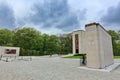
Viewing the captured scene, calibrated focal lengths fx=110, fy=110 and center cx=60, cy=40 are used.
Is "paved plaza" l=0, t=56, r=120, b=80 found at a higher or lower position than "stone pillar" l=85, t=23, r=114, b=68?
lower

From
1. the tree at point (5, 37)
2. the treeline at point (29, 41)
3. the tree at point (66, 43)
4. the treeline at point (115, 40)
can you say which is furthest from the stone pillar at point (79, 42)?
the tree at point (5, 37)

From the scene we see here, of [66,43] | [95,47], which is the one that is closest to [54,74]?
[95,47]

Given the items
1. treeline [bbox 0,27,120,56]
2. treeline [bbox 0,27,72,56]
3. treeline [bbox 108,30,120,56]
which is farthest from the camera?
treeline [bbox 0,27,72,56]

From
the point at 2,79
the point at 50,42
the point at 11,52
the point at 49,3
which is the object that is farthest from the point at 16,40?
the point at 2,79

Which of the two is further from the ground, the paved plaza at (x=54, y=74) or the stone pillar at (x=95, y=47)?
the stone pillar at (x=95, y=47)

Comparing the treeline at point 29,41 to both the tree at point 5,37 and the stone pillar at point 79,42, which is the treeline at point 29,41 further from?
the stone pillar at point 79,42

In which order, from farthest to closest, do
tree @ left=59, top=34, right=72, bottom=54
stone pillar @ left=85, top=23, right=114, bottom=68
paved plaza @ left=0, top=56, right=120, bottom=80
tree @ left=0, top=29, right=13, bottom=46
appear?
tree @ left=59, top=34, right=72, bottom=54 < tree @ left=0, top=29, right=13, bottom=46 < stone pillar @ left=85, top=23, right=114, bottom=68 < paved plaza @ left=0, top=56, right=120, bottom=80

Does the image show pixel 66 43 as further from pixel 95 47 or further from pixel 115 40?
pixel 95 47

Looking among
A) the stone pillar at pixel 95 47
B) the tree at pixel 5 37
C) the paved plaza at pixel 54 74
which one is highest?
the tree at pixel 5 37

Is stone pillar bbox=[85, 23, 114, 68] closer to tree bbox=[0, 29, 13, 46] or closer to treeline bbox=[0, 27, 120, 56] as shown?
treeline bbox=[0, 27, 120, 56]

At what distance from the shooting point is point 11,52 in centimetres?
3231

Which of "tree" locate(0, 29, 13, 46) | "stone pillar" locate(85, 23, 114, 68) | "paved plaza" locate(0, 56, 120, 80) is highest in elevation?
"tree" locate(0, 29, 13, 46)

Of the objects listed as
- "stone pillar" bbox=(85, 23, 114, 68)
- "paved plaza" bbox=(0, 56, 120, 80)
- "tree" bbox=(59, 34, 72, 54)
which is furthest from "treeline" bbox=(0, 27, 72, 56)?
"stone pillar" bbox=(85, 23, 114, 68)

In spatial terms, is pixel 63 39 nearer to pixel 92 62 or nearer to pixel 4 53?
pixel 4 53
